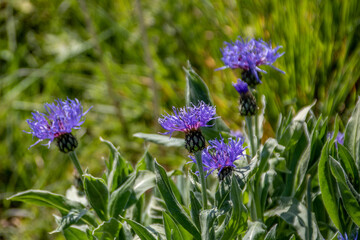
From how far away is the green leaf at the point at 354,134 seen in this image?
4.77 feet

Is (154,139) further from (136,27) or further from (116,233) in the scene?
(136,27)

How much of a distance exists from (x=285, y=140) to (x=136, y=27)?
2.50 m

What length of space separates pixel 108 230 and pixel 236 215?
14.2 inches

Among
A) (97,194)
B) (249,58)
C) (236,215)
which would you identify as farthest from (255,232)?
(249,58)

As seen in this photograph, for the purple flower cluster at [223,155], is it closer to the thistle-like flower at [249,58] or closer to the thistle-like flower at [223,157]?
the thistle-like flower at [223,157]

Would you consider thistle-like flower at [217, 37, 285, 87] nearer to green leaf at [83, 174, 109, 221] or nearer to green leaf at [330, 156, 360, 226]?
green leaf at [330, 156, 360, 226]

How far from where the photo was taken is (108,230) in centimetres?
137

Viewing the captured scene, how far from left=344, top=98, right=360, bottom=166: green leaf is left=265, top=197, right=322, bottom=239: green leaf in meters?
0.22

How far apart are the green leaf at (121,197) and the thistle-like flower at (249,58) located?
448 millimetres

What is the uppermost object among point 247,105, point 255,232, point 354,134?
point 247,105

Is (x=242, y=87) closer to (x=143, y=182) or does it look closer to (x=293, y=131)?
(x=293, y=131)

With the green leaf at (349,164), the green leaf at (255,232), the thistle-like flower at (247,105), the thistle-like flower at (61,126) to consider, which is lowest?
the green leaf at (255,232)

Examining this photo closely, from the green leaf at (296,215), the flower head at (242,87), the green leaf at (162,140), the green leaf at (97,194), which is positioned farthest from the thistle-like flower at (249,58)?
the green leaf at (97,194)

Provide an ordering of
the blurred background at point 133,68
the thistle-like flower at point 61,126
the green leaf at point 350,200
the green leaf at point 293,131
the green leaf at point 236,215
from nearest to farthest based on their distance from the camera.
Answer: the green leaf at point 236,215, the green leaf at point 350,200, the thistle-like flower at point 61,126, the green leaf at point 293,131, the blurred background at point 133,68
